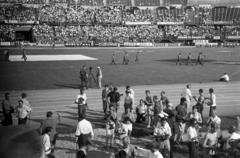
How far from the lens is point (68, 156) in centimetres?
908

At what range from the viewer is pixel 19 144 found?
1211 mm

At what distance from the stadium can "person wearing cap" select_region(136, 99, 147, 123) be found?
102 mm

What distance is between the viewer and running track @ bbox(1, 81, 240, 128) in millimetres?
14224

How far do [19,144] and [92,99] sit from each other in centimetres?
1660

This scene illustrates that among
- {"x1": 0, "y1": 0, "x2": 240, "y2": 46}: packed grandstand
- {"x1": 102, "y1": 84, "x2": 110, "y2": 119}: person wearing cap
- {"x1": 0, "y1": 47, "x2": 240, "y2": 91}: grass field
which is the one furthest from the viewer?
{"x1": 0, "y1": 0, "x2": 240, "y2": 46}: packed grandstand

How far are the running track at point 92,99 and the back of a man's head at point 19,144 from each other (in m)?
11.3

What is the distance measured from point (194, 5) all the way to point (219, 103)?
7300cm

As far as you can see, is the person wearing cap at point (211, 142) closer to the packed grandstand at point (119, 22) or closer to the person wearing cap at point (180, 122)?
the person wearing cap at point (180, 122)

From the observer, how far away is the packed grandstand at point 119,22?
60.2m

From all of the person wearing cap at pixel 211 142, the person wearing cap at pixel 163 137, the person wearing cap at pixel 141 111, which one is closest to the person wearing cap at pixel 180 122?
the person wearing cap at pixel 163 137

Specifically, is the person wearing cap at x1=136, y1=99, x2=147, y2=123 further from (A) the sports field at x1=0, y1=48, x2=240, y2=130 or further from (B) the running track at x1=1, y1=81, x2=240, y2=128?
(A) the sports field at x1=0, y1=48, x2=240, y2=130

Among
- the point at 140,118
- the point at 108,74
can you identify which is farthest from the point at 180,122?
the point at 108,74

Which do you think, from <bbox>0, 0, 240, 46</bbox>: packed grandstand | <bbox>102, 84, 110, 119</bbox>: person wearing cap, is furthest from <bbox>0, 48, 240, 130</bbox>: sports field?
<bbox>0, 0, 240, 46</bbox>: packed grandstand

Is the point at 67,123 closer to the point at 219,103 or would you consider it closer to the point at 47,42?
the point at 219,103
